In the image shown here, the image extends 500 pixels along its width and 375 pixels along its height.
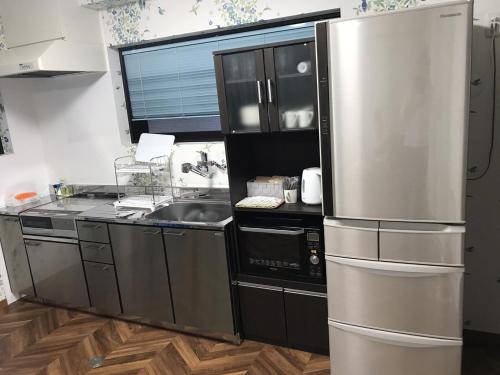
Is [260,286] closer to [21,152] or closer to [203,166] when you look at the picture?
[203,166]

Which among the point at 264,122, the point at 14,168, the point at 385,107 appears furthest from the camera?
the point at 14,168

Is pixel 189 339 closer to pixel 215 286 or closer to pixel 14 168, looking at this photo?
pixel 215 286

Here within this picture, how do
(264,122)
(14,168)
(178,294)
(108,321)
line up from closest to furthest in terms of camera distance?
(264,122) < (178,294) < (108,321) < (14,168)

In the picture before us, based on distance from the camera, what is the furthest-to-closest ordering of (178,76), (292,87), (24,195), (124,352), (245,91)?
1. (24,195)
2. (178,76)
3. (124,352)
4. (245,91)
5. (292,87)

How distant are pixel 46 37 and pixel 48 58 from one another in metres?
0.23

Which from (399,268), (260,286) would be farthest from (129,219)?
(399,268)

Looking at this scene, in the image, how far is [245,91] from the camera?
2270 millimetres

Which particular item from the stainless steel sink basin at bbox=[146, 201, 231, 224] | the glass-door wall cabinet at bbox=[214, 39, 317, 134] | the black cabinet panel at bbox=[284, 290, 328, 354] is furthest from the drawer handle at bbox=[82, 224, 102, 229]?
the black cabinet panel at bbox=[284, 290, 328, 354]

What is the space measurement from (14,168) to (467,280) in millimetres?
3483

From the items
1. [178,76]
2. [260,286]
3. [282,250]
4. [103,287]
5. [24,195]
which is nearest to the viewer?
[282,250]

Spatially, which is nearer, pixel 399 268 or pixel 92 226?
pixel 399 268

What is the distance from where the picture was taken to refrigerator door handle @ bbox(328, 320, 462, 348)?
188cm

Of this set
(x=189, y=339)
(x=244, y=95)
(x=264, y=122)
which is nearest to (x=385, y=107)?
(x=264, y=122)

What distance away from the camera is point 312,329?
2398mm
